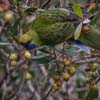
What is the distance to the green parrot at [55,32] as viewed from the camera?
1.64m

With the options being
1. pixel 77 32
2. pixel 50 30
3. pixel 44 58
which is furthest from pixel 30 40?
pixel 44 58

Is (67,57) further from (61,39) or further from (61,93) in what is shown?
(61,93)

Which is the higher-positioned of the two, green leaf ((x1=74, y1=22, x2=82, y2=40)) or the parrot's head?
green leaf ((x1=74, y1=22, x2=82, y2=40))

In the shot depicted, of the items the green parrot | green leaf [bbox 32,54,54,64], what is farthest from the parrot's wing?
green leaf [bbox 32,54,54,64]

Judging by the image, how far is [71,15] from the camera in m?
1.79

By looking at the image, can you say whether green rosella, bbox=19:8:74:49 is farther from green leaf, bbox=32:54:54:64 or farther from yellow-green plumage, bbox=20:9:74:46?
green leaf, bbox=32:54:54:64

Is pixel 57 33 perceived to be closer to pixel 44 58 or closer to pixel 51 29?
pixel 51 29

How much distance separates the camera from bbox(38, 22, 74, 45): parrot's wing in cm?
163

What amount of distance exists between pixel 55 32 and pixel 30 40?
113 millimetres

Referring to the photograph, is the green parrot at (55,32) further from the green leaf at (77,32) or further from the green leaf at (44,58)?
the green leaf at (44,58)

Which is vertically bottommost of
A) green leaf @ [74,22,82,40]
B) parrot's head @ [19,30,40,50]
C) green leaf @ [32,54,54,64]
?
green leaf @ [32,54,54,64]

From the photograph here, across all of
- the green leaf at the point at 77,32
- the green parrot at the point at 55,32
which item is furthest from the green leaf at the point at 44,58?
the green leaf at the point at 77,32

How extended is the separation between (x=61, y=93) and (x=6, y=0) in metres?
1.67

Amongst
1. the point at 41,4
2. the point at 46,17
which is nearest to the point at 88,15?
the point at 46,17
